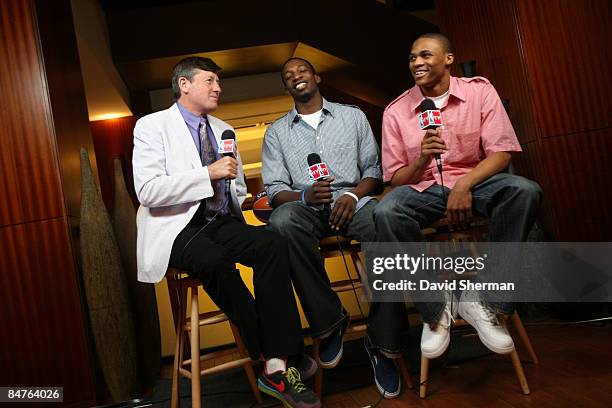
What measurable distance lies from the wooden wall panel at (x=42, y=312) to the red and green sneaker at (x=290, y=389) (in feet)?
3.57

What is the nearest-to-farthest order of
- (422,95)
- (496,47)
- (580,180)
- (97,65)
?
(422,95) → (580,180) → (496,47) → (97,65)

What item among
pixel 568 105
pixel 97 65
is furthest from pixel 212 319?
pixel 97 65

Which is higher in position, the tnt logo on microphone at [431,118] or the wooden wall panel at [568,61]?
the wooden wall panel at [568,61]

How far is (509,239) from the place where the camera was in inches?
79.4

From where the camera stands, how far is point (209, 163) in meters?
2.32

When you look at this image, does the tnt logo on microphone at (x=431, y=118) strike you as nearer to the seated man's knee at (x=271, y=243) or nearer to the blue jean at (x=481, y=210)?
the blue jean at (x=481, y=210)

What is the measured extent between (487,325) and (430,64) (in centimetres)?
108

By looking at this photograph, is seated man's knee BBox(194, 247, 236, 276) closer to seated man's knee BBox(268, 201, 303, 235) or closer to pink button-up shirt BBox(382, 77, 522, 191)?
seated man's knee BBox(268, 201, 303, 235)

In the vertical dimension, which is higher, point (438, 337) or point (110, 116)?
point (110, 116)

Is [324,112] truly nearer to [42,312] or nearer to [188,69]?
[188,69]

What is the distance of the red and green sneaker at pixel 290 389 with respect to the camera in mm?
1869

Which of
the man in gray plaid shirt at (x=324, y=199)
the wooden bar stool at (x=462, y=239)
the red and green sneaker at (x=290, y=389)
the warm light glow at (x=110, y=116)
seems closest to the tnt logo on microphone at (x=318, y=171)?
the man in gray plaid shirt at (x=324, y=199)

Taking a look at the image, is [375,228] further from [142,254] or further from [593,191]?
[593,191]

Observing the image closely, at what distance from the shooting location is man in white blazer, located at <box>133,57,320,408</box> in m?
1.98
